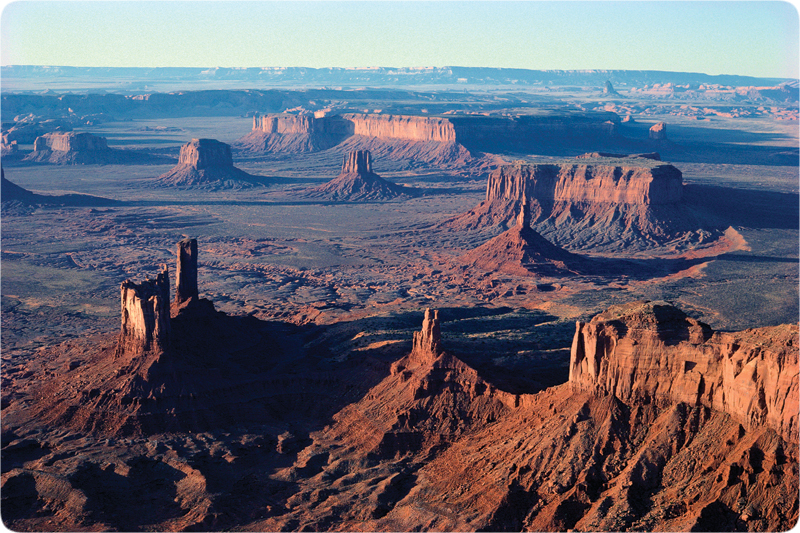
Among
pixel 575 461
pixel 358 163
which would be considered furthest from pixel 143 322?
pixel 358 163

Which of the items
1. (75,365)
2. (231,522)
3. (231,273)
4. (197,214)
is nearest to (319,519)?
(231,522)

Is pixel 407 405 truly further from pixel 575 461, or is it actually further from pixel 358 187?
pixel 358 187

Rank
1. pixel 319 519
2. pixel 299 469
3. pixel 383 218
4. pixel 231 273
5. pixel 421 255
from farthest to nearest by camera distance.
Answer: pixel 383 218, pixel 421 255, pixel 231 273, pixel 299 469, pixel 319 519

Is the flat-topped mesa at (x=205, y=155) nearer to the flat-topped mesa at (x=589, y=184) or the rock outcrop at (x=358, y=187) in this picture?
the rock outcrop at (x=358, y=187)

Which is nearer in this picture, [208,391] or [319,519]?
[319,519]

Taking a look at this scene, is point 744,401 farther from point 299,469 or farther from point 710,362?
point 299,469
